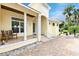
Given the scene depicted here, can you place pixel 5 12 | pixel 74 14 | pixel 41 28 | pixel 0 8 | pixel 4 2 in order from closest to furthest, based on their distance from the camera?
pixel 4 2 → pixel 74 14 → pixel 0 8 → pixel 5 12 → pixel 41 28

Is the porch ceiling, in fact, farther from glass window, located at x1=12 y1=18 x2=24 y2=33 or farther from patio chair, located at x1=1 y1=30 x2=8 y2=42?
patio chair, located at x1=1 y1=30 x2=8 y2=42

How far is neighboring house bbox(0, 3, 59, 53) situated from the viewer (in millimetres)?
8195

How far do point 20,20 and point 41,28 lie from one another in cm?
112

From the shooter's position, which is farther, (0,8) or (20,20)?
(20,20)

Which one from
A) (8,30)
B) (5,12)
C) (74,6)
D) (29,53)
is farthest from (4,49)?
(74,6)

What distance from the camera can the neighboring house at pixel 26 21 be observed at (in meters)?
8.20

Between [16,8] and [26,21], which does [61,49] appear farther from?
[26,21]

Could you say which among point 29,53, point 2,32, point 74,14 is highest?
Result: point 74,14

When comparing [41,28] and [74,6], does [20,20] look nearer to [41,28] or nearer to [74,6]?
[41,28]

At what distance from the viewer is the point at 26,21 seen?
933 cm

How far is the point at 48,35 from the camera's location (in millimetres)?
9211

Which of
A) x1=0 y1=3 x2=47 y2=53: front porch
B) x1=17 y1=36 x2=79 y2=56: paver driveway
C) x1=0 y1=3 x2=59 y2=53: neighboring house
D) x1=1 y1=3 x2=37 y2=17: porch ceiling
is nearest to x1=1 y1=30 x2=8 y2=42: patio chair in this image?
x1=0 y1=3 x2=47 y2=53: front porch

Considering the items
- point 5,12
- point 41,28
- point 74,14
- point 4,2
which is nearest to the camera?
point 4,2

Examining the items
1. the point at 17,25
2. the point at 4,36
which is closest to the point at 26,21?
the point at 17,25
